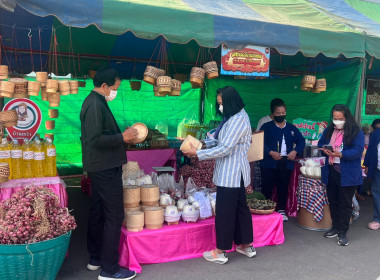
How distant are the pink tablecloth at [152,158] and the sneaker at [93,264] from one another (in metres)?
2.37

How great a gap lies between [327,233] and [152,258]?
7.45ft

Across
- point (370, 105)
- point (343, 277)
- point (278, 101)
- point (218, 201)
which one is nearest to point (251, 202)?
point (218, 201)

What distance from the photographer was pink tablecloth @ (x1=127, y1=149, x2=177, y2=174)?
5.53m

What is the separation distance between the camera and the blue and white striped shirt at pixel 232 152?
10.1 ft

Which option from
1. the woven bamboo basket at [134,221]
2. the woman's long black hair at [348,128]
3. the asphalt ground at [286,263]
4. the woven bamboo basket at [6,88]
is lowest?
the asphalt ground at [286,263]

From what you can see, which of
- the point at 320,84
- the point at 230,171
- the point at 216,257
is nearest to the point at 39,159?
the point at 230,171

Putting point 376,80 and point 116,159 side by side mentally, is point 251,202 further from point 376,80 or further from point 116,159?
point 376,80

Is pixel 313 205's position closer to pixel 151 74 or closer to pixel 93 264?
pixel 151 74

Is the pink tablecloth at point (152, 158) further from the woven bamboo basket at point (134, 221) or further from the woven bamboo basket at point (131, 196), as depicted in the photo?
the woven bamboo basket at point (134, 221)

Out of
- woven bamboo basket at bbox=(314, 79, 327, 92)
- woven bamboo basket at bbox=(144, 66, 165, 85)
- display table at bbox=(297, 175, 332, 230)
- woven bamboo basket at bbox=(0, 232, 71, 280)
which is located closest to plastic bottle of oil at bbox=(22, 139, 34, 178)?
woven bamboo basket at bbox=(0, 232, 71, 280)

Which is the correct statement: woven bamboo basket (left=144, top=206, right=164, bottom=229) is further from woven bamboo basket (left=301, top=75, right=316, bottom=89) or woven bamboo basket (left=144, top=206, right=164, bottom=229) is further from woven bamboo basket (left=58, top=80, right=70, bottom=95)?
woven bamboo basket (left=301, top=75, right=316, bottom=89)

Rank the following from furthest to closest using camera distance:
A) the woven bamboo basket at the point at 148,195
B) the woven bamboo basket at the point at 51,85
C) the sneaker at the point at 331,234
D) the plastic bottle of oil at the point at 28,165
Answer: the sneaker at the point at 331,234 → the woven bamboo basket at the point at 148,195 → the plastic bottle of oil at the point at 28,165 → the woven bamboo basket at the point at 51,85

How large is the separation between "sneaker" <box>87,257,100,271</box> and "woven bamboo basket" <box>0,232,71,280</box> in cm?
52

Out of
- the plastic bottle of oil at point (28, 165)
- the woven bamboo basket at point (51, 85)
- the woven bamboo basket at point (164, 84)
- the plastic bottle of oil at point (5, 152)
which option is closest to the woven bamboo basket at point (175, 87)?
the woven bamboo basket at point (164, 84)
